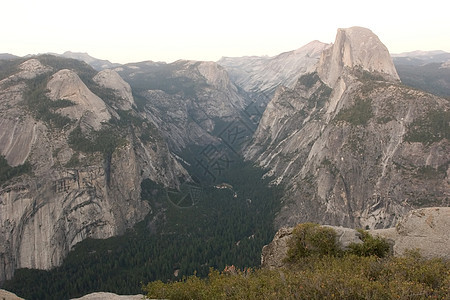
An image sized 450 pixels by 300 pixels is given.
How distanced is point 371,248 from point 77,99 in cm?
12850

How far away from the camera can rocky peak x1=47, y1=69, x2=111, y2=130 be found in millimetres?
121562

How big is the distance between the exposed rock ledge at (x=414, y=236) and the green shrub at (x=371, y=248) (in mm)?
887

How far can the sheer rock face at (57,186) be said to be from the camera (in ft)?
292

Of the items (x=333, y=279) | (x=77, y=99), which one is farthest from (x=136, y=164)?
(x=333, y=279)

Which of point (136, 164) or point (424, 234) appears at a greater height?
point (424, 234)

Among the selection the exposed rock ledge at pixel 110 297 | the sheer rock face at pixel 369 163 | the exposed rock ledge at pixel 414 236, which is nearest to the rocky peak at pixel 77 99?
the sheer rock face at pixel 369 163

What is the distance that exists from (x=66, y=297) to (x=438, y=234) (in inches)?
3468

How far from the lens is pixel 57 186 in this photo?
318 ft

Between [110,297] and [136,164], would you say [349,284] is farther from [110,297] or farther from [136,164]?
[136,164]

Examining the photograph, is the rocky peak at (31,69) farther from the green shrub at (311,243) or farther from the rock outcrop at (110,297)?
the green shrub at (311,243)

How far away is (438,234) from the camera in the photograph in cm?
2727

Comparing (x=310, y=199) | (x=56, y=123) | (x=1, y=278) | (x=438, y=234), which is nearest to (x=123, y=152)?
(x=56, y=123)

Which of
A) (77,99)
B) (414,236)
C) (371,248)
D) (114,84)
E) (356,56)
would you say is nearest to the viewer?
(414,236)

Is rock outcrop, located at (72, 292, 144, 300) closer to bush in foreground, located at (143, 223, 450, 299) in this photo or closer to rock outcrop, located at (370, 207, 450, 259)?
bush in foreground, located at (143, 223, 450, 299)
